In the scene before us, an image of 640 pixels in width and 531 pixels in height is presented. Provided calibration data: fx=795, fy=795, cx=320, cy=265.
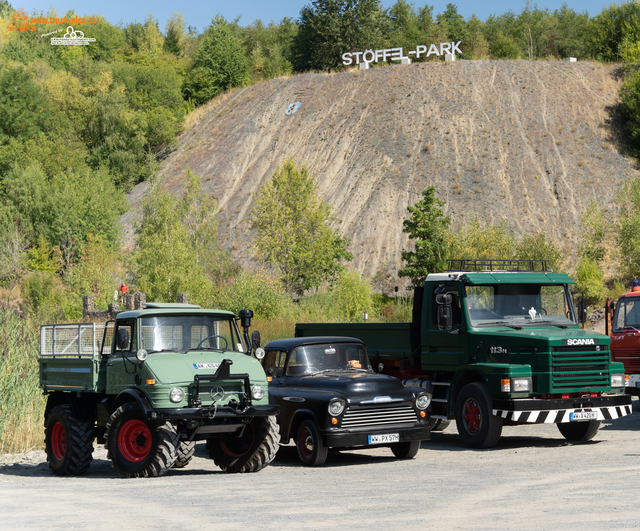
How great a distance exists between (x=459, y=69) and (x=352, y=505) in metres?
82.0

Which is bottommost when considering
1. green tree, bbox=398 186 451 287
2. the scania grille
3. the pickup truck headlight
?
the scania grille

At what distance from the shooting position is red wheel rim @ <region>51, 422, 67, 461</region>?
1273 centimetres

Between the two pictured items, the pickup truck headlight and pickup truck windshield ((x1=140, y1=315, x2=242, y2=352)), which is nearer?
pickup truck windshield ((x1=140, y1=315, x2=242, y2=352))

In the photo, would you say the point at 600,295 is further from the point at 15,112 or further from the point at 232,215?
the point at 15,112

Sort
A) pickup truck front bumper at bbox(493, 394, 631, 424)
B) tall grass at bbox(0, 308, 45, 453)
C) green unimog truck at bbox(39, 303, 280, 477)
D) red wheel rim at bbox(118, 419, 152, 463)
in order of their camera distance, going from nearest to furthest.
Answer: green unimog truck at bbox(39, 303, 280, 477) < red wheel rim at bbox(118, 419, 152, 463) < pickup truck front bumper at bbox(493, 394, 631, 424) < tall grass at bbox(0, 308, 45, 453)

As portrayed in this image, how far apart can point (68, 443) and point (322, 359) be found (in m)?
4.34

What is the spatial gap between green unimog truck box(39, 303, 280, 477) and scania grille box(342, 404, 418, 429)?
1.17m

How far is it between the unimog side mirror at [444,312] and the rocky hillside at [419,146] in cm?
5116

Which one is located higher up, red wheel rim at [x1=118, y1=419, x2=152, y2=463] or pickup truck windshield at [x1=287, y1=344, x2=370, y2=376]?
pickup truck windshield at [x1=287, y1=344, x2=370, y2=376]

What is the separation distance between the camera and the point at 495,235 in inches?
2295

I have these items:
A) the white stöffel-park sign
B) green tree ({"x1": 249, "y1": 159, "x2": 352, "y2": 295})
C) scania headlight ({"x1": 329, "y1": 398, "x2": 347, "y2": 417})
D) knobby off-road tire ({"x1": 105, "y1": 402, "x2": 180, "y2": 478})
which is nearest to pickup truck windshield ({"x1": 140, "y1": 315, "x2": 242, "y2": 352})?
knobby off-road tire ({"x1": 105, "y1": 402, "x2": 180, "y2": 478})

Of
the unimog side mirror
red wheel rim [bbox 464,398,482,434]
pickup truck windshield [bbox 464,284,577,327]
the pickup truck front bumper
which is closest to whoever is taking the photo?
the pickup truck front bumper

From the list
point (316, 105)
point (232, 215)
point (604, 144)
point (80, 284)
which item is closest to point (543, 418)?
point (80, 284)

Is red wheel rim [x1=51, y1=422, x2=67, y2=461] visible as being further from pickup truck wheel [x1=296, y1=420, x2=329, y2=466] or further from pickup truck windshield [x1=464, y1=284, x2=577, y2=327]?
pickup truck windshield [x1=464, y1=284, x2=577, y2=327]
